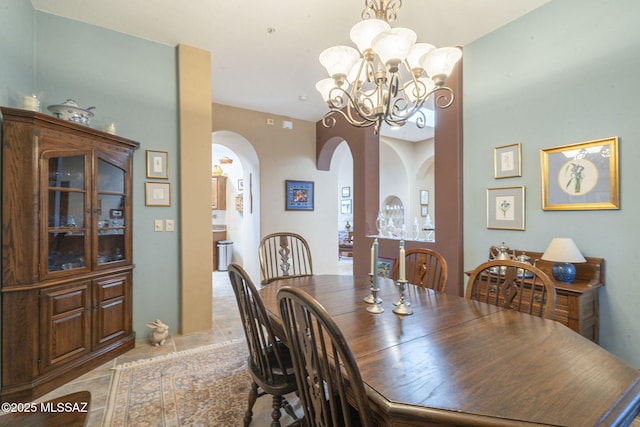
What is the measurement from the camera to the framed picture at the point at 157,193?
2.78m

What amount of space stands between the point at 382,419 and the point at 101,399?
6.60 feet

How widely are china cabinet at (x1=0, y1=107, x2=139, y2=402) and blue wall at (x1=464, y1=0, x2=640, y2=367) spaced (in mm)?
3212

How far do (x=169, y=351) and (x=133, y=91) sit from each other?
239 centimetres

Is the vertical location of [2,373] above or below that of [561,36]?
below

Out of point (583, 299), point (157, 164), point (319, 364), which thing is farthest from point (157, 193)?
point (583, 299)

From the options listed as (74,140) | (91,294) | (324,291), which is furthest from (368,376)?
(74,140)

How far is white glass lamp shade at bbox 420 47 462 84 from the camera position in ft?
5.59

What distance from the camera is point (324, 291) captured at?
1869mm

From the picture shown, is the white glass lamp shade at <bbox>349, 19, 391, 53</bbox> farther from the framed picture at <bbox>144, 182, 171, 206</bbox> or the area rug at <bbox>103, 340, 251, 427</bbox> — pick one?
the area rug at <bbox>103, 340, 251, 427</bbox>

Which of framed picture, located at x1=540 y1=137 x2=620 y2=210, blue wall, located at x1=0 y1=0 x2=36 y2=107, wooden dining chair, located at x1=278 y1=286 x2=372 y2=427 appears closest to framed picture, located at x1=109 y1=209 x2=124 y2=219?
blue wall, located at x1=0 y1=0 x2=36 y2=107

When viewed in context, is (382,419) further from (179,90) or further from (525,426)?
(179,90)

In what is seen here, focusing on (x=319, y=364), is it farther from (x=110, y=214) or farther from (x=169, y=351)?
(x=110, y=214)

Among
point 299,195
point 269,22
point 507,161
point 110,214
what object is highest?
point 269,22

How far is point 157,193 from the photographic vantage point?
9.26 feet
